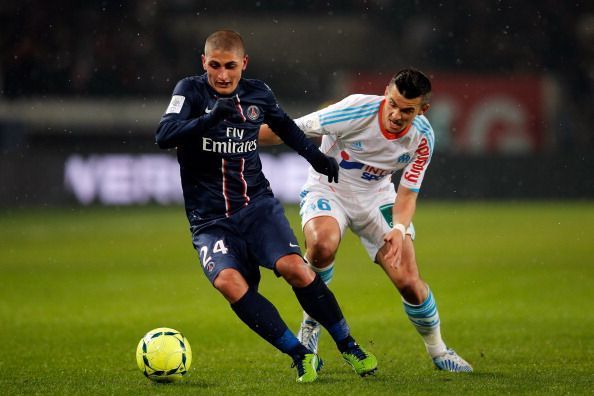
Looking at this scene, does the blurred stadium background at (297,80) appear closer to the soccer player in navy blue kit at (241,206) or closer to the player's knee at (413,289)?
the player's knee at (413,289)

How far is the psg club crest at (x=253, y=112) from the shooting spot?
576 centimetres

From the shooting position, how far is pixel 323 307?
18.5 ft

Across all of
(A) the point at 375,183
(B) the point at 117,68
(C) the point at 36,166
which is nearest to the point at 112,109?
(B) the point at 117,68

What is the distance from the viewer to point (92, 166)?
1911 cm

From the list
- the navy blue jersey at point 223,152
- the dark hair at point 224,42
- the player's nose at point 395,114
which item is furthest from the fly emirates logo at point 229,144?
the player's nose at point 395,114

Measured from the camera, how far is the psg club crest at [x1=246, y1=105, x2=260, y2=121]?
576 centimetres

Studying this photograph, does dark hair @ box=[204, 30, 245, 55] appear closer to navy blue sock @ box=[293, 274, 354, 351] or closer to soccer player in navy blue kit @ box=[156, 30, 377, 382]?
soccer player in navy blue kit @ box=[156, 30, 377, 382]

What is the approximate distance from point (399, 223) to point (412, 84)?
0.82 metres

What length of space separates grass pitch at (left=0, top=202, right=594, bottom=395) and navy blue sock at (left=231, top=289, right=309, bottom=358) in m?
0.23

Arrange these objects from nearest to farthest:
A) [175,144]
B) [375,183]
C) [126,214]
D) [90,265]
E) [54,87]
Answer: [175,144], [375,183], [90,265], [126,214], [54,87]

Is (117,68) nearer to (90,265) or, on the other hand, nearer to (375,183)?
(90,265)

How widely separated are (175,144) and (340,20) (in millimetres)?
20756

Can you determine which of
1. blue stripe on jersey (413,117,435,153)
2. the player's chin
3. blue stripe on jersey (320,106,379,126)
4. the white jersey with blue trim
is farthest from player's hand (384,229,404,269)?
the player's chin

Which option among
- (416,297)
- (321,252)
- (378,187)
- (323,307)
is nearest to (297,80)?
(378,187)
